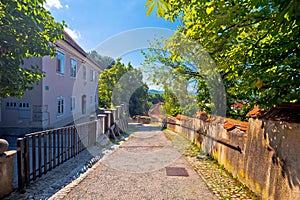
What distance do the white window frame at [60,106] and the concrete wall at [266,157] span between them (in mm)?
10112

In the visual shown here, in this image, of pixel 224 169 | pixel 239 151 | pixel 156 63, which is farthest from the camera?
pixel 156 63

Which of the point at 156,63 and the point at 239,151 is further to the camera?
the point at 156,63

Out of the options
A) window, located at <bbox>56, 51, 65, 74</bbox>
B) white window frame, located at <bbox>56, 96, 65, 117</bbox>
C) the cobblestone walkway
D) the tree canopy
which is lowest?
the cobblestone walkway

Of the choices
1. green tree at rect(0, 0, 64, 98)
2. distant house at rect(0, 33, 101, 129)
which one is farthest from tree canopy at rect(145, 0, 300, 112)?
distant house at rect(0, 33, 101, 129)

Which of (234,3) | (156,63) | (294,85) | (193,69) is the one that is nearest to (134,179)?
(294,85)

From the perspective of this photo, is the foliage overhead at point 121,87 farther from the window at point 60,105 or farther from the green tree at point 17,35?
the green tree at point 17,35

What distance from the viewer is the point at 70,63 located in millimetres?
12859

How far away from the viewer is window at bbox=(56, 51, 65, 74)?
10948 mm

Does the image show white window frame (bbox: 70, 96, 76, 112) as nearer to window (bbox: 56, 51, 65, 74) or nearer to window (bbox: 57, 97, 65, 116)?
window (bbox: 57, 97, 65, 116)

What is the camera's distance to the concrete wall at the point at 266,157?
2484mm

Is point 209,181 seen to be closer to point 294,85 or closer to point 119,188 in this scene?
point 119,188

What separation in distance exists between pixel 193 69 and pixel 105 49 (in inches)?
224

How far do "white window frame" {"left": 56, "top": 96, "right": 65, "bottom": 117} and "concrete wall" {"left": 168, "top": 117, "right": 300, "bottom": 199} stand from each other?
10112 millimetres

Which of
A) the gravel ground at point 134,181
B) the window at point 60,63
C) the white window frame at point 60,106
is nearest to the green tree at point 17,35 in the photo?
the gravel ground at point 134,181
